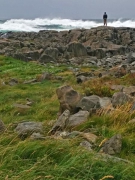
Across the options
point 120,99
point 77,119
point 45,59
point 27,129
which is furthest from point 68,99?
point 45,59

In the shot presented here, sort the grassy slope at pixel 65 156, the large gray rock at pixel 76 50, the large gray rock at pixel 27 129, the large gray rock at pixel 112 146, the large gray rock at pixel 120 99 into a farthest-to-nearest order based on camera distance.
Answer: the large gray rock at pixel 76 50, the large gray rock at pixel 120 99, the large gray rock at pixel 27 129, the large gray rock at pixel 112 146, the grassy slope at pixel 65 156

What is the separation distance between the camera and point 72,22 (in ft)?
348

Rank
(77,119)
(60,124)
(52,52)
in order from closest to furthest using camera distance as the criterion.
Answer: (60,124), (77,119), (52,52)

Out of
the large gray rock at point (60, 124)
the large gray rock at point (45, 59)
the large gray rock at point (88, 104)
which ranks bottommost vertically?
the large gray rock at point (45, 59)

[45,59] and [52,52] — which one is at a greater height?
[52,52]

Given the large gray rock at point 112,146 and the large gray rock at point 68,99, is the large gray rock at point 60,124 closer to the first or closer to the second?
the large gray rock at point 68,99

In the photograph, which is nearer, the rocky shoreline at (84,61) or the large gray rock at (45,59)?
the rocky shoreline at (84,61)

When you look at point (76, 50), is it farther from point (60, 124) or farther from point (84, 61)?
point (60, 124)

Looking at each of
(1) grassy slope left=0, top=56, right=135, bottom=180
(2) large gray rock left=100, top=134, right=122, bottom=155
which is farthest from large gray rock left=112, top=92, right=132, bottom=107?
→ (2) large gray rock left=100, top=134, right=122, bottom=155

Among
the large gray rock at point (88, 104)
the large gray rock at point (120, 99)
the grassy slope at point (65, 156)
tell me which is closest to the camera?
the grassy slope at point (65, 156)

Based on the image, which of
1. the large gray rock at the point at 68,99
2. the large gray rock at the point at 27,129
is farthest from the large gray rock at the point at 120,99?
the large gray rock at the point at 27,129

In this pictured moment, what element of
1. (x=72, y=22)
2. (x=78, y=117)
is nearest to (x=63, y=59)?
(x=78, y=117)

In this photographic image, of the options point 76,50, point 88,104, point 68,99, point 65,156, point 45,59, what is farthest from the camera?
point 76,50

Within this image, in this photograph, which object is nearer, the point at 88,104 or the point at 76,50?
the point at 88,104
